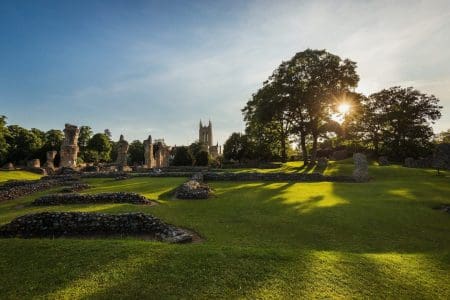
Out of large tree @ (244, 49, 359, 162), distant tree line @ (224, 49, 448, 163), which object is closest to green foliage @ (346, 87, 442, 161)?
distant tree line @ (224, 49, 448, 163)

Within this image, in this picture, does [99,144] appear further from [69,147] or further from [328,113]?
[328,113]

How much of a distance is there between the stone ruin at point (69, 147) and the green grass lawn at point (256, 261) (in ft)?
128

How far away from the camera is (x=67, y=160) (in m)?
47.9

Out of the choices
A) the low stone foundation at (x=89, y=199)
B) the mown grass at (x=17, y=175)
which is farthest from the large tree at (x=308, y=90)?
the mown grass at (x=17, y=175)

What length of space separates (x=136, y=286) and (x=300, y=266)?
4.50 meters

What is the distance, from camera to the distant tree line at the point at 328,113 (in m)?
38.4

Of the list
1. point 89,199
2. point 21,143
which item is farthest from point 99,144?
point 89,199

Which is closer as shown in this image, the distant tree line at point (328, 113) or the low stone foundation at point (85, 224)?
the low stone foundation at point (85, 224)

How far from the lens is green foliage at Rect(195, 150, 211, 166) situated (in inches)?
2345

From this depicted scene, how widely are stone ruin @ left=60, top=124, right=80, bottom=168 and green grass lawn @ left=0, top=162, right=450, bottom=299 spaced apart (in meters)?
39.0

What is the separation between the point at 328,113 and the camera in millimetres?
40781

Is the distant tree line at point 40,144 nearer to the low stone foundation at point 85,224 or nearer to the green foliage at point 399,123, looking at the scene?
the low stone foundation at point 85,224

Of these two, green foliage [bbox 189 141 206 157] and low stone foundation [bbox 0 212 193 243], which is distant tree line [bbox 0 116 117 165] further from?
low stone foundation [bbox 0 212 193 243]

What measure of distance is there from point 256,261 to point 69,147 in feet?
164
